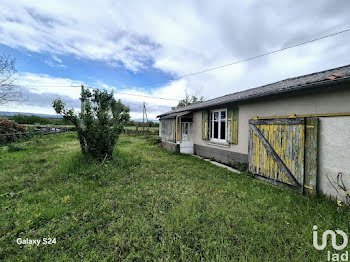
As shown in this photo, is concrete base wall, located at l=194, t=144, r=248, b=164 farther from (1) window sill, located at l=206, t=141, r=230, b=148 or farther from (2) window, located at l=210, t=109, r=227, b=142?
(2) window, located at l=210, t=109, r=227, b=142

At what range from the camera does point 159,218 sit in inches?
109

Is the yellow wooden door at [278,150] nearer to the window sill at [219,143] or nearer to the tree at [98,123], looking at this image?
the window sill at [219,143]

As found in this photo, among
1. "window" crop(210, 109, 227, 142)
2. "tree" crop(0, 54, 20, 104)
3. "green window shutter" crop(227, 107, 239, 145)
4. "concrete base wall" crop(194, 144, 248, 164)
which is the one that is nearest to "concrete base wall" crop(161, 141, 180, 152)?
"concrete base wall" crop(194, 144, 248, 164)

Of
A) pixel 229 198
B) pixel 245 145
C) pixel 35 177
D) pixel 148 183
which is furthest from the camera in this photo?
pixel 245 145

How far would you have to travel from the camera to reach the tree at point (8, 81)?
27.8 ft

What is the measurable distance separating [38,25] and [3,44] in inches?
145

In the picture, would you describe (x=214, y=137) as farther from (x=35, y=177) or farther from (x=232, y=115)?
(x=35, y=177)

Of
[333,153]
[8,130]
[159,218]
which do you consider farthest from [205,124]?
[8,130]

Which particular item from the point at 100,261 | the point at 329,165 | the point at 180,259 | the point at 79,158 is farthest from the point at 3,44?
the point at 329,165

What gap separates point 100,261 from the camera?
1875 mm

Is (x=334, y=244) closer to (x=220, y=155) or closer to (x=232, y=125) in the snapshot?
(x=232, y=125)

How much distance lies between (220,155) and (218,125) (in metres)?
1.57

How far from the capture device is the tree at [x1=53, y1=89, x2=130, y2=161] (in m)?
5.93

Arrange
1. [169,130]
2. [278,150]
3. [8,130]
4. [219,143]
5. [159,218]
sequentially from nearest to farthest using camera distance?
[159,218], [278,150], [219,143], [169,130], [8,130]
